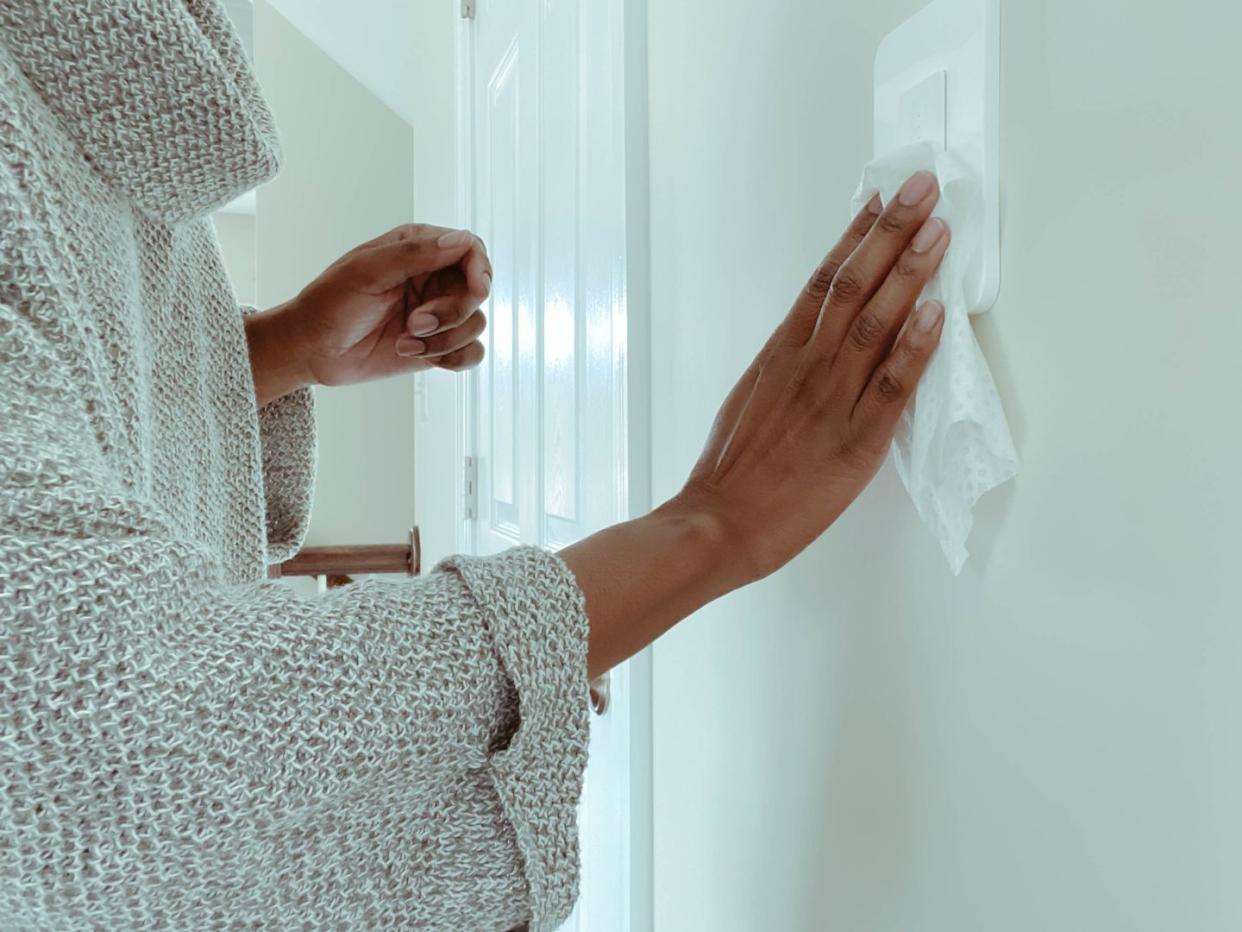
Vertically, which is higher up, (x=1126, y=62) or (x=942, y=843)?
(x=1126, y=62)

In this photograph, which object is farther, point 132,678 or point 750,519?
point 750,519

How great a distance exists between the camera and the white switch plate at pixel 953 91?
43 centimetres

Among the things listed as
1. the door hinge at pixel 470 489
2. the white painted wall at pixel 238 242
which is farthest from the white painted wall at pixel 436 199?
the white painted wall at pixel 238 242

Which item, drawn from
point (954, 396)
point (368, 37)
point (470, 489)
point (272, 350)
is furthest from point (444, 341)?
point (368, 37)

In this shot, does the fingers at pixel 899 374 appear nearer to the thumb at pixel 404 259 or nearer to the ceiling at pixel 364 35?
the thumb at pixel 404 259

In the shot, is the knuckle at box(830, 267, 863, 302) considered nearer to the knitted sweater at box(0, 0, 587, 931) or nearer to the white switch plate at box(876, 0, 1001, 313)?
the white switch plate at box(876, 0, 1001, 313)

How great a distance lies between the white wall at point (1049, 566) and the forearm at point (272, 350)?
383 mm

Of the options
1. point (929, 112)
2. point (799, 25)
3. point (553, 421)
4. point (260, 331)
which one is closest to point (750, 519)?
point (929, 112)

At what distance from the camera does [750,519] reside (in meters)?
0.50

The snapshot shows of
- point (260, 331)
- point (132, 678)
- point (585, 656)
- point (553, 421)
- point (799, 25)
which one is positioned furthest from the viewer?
point (553, 421)

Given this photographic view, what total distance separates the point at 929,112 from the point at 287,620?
41 centimetres

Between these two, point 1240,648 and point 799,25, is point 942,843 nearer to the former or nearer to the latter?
point 1240,648

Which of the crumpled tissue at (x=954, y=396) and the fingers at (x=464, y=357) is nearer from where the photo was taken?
the crumpled tissue at (x=954, y=396)

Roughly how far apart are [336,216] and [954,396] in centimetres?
326
